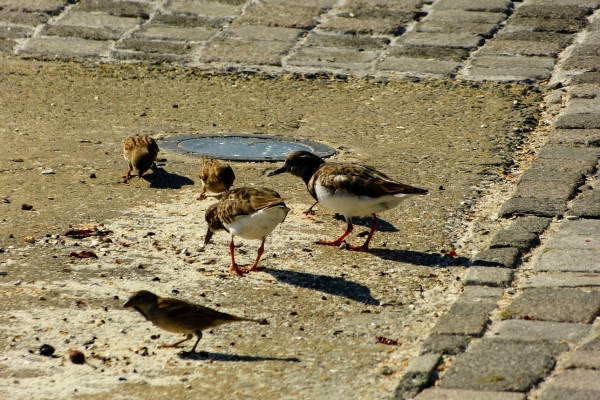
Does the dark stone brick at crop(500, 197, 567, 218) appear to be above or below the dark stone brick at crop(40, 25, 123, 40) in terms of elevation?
below

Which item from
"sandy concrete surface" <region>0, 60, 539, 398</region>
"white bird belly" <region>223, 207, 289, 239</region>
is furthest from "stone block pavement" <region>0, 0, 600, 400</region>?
"white bird belly" <region>223, 207, 289, 239</region>

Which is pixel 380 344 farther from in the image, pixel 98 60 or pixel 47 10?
pixel 47 10

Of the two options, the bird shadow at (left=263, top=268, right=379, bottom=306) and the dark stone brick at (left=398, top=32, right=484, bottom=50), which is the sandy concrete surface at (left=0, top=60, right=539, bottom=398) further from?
the dark stone brick at (left=398, top=32, right=484, bottom=50)

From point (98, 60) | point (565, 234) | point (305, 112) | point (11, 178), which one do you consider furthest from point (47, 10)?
point (565, 234)

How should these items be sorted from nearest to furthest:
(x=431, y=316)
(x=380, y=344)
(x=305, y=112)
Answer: (x=380, y=344) → (x=431, y=316) → (x=305, y=112)

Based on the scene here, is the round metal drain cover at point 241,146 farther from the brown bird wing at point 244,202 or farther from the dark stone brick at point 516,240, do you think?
the dark stone brick at point 516,240

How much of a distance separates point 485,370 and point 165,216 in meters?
3.88

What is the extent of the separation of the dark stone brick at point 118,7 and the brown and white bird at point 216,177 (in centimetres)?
622

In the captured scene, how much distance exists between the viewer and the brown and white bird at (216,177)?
8898 mm

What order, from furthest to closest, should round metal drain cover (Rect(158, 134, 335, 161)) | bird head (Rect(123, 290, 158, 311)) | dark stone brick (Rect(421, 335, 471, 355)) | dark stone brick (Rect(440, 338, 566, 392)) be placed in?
round metal drain cover (Rect(158, 134, 335, 161))
bird head (Rect(123, 290, 158, 311))
dark stone brick (Rect(421, 335, 471, 355))
dark stone brick (Rect(440, 338, 566, 392))

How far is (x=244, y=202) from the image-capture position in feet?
24.4

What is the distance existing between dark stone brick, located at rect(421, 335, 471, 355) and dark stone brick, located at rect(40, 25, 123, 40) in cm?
919

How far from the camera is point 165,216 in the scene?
8586mm

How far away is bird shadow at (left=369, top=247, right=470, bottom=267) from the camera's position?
7.49 m
